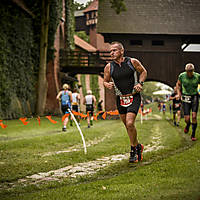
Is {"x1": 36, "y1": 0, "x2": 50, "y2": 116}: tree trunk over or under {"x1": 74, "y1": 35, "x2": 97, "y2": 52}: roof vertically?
under

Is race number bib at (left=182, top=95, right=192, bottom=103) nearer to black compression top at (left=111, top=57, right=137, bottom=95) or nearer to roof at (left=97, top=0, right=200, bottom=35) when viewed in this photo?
black compression top at (left=111, top=57, right=137, bottom=95)

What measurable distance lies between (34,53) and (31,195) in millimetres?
21243

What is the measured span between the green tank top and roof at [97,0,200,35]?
1752cm

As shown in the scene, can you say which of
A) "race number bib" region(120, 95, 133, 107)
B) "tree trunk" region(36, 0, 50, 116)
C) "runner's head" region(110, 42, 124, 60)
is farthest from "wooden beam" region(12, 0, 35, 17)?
"race number bib" region(120, 95, 133, 107)

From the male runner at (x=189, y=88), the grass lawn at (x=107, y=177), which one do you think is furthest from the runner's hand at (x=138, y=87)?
the male runner at (x=189, y=88)

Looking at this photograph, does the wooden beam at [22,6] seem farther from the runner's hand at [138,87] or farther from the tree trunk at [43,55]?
the runner's hand at [138,87]

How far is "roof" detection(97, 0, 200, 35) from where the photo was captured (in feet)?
87.0

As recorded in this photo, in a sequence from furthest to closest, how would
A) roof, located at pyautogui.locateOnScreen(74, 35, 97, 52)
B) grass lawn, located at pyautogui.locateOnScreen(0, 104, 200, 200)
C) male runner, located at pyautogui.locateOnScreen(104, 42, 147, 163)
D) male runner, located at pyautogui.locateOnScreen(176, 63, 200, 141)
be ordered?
roof, located at pyautogui.locateOnScreen(74, 35, 97, 52) < male runner, located at pyautogui.locateOnScreen(176, 63, 200, 141) < male runner, located at pyautogui.locateOnScreen(104, 42, 147, 163) < grass lawn, located at pyautogui.locateOnScreen(0, 104, 200, 200)

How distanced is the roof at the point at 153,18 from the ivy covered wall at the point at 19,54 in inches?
172

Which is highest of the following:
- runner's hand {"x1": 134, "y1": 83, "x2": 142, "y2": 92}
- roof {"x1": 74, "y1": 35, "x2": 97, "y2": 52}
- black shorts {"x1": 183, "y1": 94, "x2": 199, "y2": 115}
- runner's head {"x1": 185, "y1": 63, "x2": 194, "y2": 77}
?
roof {"x1": 74, "y1": 35, "x2": 97, "y2": 52}

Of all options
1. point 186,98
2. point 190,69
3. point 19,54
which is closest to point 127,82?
point 190,69

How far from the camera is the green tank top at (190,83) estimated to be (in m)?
8.89

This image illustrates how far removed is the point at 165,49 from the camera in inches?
1056

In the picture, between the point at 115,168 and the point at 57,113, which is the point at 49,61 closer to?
the point at 57,113
